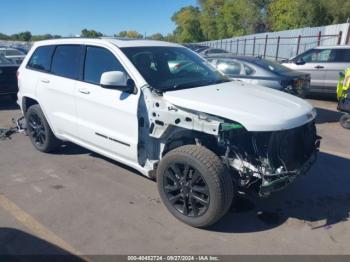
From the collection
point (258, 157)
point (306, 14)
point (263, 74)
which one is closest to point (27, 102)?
point (258, 157)

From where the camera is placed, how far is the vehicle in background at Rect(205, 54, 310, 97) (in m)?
8.11

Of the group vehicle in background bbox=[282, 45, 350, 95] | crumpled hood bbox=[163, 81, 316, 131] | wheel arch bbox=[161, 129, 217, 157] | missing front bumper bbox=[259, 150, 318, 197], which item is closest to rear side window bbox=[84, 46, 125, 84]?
crumpled hood bbox=[163, 81, 316, 131]

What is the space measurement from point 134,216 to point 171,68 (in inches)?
75.7

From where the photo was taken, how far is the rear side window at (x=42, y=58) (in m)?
5.59

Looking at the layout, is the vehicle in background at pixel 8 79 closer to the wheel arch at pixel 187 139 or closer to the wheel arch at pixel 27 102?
the wheel arch at pixel 27 102

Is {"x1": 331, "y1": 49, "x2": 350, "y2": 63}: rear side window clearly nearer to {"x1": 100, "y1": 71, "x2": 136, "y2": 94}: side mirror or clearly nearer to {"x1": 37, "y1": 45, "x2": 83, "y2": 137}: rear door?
{"x1": 37, "y1": 45, "x2": 83, "y2": 137}: rear door

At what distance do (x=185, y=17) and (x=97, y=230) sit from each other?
9651 centimetres

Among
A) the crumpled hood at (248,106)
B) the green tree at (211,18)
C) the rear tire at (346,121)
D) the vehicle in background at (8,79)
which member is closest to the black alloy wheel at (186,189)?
the crumpled hood at (248,106)

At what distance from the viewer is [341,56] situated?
35.6ft

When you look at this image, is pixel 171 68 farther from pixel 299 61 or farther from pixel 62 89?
pixel 299 61

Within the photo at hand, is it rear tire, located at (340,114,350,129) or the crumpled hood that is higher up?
the crumpled hood

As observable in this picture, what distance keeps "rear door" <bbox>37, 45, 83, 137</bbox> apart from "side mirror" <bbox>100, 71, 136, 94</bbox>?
3.31 ft

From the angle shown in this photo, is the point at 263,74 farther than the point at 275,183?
Yes

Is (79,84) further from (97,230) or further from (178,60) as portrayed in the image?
(97,230)
